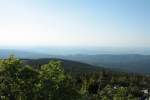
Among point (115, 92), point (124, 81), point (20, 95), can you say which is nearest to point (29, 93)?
point (20, 95)

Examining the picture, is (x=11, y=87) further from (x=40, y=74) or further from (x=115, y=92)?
(x=115, y=92)

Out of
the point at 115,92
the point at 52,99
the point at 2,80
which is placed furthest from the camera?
the point at 115,92

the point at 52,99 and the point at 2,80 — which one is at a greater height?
the point at 2,80

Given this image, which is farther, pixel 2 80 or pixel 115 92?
pixel 115 92

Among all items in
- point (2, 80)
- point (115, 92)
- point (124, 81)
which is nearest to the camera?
point (2, 80)

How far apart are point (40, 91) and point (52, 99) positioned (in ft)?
5.44

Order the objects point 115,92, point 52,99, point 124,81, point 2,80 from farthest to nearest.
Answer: point 124,81, point 115,92, point 52,99, point 2,80

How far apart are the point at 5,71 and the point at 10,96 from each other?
248cm

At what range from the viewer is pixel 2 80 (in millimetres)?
32781

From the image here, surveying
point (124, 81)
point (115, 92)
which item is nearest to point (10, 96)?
point (115, 92)

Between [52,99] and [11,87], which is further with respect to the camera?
[52,99]

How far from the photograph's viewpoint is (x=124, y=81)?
155 meters

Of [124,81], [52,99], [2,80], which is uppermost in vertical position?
[2,80]

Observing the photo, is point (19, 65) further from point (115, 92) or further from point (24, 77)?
point (115, 92)
